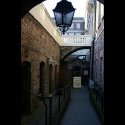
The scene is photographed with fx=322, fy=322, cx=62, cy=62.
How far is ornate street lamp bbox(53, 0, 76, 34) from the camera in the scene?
6508 mm

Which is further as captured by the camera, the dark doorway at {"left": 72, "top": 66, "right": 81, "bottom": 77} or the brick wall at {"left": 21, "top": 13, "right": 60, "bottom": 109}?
the dark doorway at {"left": 72, "top": 66, "right": 81, "bottom": 77}

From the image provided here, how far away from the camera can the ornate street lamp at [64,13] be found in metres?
6.51

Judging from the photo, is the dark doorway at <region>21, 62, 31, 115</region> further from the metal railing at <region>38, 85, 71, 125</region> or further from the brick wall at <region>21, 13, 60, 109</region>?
the metal railing at <region>38, 85, 71, 125</region>

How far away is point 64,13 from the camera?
6.69 metres

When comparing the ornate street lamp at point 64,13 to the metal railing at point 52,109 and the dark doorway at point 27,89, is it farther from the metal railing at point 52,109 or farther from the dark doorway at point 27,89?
the dark doorway at point 27,89

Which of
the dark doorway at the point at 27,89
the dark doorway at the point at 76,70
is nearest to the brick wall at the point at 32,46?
the dark doorway at the point at 27,89

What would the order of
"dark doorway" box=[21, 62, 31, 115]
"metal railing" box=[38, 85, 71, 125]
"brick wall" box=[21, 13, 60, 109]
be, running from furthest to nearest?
"dark doorway" box=[21, 62, 31, 115] → "brick wall" box=[21, 13, 60, 109] → "metal railing" box=[38, 85, 71, 125]

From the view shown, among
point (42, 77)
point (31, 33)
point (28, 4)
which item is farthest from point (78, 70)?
point (28, 4)

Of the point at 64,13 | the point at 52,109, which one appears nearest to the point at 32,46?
the point at 52,109

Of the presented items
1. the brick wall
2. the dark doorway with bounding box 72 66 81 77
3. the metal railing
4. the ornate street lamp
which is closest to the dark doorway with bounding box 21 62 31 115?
the brick wall
